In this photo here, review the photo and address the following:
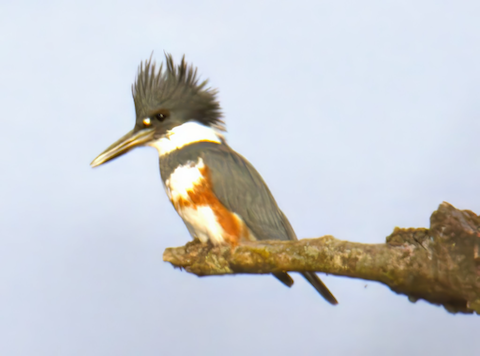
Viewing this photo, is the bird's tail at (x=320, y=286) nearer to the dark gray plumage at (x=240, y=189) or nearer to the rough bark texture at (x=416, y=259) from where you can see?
the dark gray plumage at (x=240, y=189)

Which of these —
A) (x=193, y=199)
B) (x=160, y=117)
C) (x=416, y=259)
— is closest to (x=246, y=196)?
(x=193, y=199)

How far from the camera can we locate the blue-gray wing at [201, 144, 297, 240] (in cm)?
197

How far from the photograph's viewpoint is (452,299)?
1.57 metres

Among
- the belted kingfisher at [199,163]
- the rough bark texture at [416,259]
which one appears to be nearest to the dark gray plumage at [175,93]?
the belted kingfisher at [199,163]

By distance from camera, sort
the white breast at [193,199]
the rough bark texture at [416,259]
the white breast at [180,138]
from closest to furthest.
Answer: the rough bark texture at [416,259], the white breast at [193,199], the white breast at [180,138]

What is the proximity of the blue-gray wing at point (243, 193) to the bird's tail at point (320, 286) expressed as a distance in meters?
0.17

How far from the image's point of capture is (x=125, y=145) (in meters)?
2.10

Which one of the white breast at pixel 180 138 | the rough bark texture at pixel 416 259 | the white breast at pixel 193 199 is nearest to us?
the rough bark texture at pixel 416 259

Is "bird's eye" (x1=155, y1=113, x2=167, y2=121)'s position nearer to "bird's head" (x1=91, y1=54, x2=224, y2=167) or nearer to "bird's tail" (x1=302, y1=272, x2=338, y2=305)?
"bird's head" (x1=91, y1=54, x2=224, y2=167)

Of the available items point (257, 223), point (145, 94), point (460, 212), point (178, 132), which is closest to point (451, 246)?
point (460, 212)

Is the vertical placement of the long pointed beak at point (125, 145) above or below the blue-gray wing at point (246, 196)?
above

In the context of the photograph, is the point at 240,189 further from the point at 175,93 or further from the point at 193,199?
the point at 175,93

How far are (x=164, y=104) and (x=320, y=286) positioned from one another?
3.04 feet

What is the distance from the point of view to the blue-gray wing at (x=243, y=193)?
197 cm
